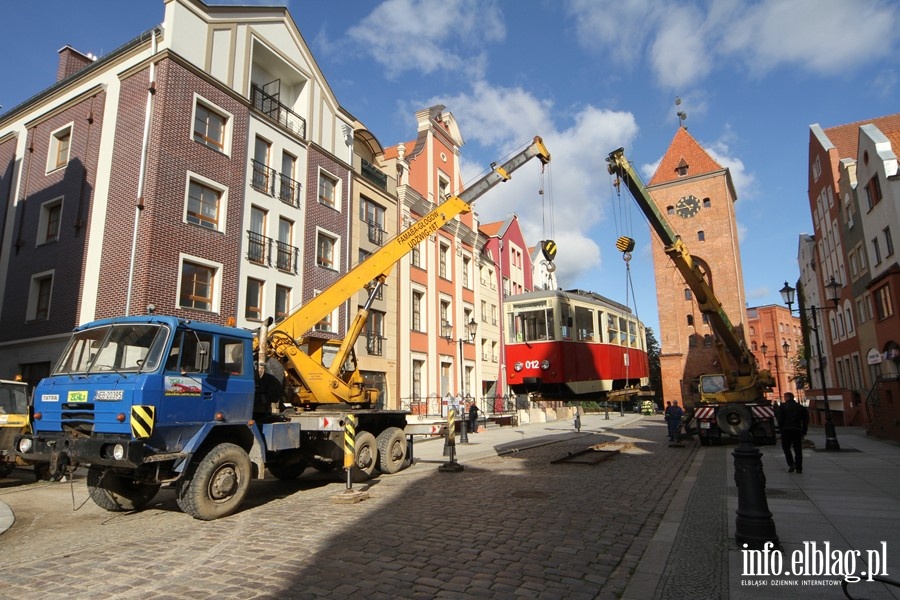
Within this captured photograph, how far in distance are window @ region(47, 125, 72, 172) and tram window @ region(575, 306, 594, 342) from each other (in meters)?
18.9

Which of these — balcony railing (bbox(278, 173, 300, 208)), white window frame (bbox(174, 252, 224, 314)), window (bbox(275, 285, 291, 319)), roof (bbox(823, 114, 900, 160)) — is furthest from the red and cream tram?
roof (bbox(823, 114, 900, 160))

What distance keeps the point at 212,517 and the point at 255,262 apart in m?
13.2

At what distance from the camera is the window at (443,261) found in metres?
31.9

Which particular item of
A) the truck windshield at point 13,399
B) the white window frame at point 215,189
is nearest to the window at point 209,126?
the white window frame at point 215,189

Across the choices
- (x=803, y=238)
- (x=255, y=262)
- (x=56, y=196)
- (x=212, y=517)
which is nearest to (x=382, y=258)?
(x=212, y=517)

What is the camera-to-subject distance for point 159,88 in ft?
56.1

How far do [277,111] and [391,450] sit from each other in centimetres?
1620

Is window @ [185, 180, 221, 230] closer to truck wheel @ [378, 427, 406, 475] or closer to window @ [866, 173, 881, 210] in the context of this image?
truck wheel @ [378, 427, 406, 475]

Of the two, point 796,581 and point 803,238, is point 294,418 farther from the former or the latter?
point 803,238

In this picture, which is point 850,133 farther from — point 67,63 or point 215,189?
point 67,63

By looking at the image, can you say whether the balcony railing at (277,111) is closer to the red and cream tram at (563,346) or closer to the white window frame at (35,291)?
the white window frame at (35,291)

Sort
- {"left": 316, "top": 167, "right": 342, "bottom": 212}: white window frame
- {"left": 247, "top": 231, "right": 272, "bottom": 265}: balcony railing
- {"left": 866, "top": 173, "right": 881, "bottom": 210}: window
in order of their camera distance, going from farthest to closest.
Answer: {"left": 316, "top": 167, "right": 342, "bottom": 212}: white window frame → {"left": 866, "top": 173, "right": 881, "bottom": 210}: window → {"left": 247, "top": 231, "right": 272, "bottom": 265}: balcony railing

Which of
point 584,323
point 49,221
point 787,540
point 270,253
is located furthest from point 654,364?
point 787,540

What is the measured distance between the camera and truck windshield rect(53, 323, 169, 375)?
7.64 metres
